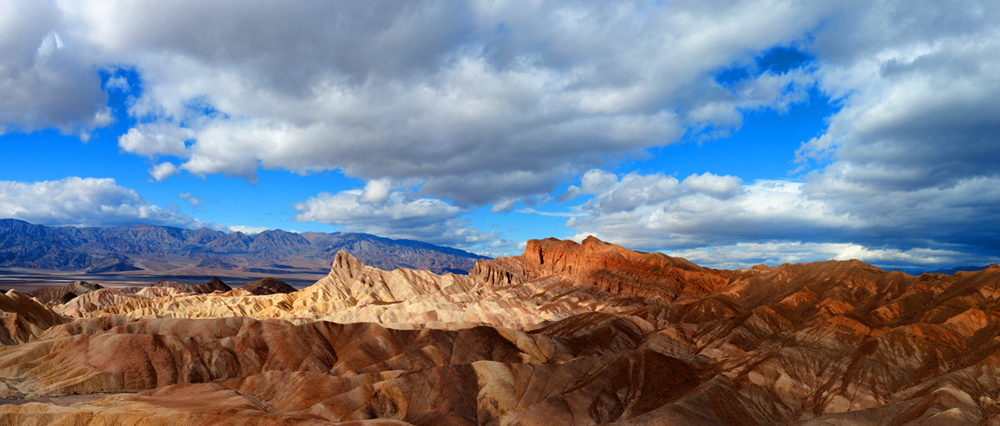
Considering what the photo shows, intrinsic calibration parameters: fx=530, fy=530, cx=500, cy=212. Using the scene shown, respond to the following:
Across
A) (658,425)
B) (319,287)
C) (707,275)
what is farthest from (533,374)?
(319,287)

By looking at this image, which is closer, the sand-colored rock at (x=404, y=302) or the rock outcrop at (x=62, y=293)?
the sand-colored rock at (x=404, y=302)

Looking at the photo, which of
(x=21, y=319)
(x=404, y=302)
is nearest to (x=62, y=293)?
(x=21, y=319)

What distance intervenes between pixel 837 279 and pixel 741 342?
36571 millimetres

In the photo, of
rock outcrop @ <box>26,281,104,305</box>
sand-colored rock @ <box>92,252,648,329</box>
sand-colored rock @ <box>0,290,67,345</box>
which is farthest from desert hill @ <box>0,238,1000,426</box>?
rock outcrop @ <box>26,281,104,305</box>

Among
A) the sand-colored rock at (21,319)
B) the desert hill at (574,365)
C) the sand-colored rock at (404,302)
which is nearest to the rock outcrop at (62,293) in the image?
the sand-colored rock at (404,302)

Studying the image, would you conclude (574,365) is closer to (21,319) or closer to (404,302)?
(404,302)

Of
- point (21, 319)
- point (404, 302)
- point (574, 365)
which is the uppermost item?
point (21, 319)

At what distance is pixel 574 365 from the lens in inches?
2621

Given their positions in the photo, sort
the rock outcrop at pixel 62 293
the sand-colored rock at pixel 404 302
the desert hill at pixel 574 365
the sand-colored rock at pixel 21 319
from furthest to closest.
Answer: the rock outcrop at pixel 62 293
the sand-colored rock at pixel 404 302
the sand-colored rock at pixel 21 319
the desert hill at pixel 574 365

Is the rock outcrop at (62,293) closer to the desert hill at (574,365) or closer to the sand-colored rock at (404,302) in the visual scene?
the sand-colored rock at (404,302)

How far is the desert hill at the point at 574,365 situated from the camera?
50.6m

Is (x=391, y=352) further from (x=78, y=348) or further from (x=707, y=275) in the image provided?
(x=707, y=275)

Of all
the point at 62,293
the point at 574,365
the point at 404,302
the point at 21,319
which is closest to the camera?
the point at 574,365

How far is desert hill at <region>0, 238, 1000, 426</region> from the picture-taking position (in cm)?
5056
